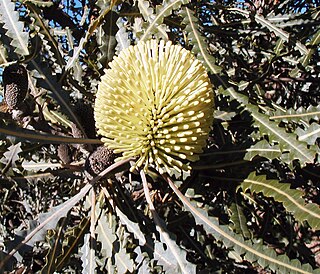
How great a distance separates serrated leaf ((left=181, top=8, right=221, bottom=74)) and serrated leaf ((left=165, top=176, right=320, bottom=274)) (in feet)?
1.01

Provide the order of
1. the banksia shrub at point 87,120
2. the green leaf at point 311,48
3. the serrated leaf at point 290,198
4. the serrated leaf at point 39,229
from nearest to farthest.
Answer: the serrated leaf at point 290,198, the serrated leaf at point 39,229, the banksia shrub at point 87,120, the green leaf at point 311,48

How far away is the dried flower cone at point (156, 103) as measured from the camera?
0.78m

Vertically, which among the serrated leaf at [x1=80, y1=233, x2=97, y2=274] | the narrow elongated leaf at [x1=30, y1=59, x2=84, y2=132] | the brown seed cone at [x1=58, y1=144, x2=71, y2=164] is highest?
the narrow elongated leaf at [x1=30, y1=59, x2=84, y2=132]

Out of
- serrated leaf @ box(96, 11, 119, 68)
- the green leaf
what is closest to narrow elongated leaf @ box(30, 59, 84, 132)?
serrated leaf @ box(96, 11, 119, 68)

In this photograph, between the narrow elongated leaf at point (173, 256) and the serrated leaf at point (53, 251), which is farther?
the serrated leaf at point (53, 251)

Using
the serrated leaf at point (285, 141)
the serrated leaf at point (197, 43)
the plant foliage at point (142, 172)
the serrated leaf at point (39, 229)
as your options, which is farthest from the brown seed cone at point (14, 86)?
the serrated leaf at point (285, 141)

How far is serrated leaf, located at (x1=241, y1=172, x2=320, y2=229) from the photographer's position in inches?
30.4

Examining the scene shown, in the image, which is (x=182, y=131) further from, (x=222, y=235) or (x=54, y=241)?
(x=54, y=241)

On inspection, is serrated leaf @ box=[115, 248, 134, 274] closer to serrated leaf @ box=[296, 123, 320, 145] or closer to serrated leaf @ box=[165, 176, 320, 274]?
serrated leaf @ box=[165, 176, 320, 274]

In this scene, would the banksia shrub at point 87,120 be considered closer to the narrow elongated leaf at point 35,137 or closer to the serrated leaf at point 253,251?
the narrow elongated leaf at point 35,137

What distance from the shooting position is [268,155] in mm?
863

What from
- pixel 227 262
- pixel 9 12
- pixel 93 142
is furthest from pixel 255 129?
pixel 227 262

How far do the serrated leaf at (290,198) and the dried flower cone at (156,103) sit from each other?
0.14 m

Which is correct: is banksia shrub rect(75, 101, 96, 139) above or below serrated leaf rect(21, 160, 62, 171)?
above
